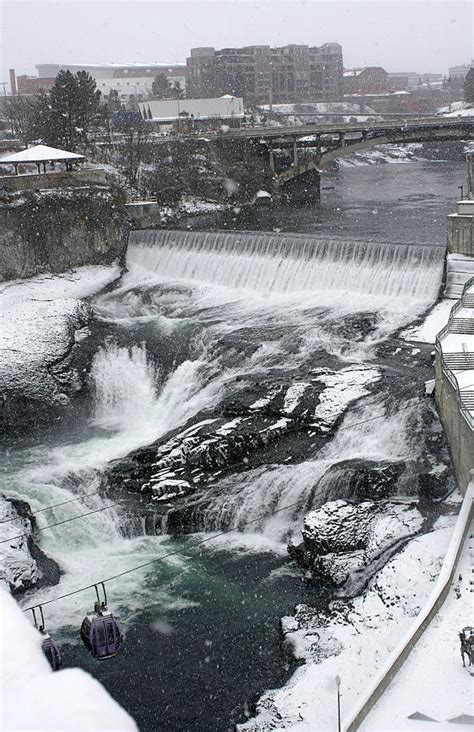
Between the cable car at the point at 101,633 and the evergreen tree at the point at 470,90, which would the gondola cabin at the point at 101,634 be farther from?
the evergreen tree at the point at 470,90

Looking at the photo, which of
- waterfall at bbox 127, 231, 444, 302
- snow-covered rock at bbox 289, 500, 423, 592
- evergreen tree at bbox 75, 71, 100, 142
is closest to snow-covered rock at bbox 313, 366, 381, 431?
snow-covered rock at bbox 289, 500, 423, 592

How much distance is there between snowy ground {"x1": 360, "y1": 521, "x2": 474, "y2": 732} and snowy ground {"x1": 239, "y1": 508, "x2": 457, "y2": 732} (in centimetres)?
20

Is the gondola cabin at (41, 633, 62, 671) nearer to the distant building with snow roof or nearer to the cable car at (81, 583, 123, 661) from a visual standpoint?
the cable car at (81, 583, 123, 661)

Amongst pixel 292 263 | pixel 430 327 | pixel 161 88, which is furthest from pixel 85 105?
pixel 161 88

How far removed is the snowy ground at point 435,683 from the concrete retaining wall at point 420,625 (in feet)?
0.31

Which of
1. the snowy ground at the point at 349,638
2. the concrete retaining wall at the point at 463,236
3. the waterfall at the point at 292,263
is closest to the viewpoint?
the snowy ground at the point at 349,638

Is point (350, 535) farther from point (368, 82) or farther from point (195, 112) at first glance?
point (368, 82)

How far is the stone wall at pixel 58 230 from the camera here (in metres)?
38.7

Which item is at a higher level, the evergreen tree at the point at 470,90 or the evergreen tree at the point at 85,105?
the evergreen tree at the point at 470,90

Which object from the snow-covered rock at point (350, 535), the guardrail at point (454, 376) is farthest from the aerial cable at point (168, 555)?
the guardrail at point (454, 376)

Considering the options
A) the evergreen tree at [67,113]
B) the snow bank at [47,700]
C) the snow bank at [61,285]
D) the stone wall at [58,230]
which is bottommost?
the snow bank at [61,285]

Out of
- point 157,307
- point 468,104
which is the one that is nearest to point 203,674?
point 157,307

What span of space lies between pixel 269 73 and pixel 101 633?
125m

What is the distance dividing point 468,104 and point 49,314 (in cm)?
9772
